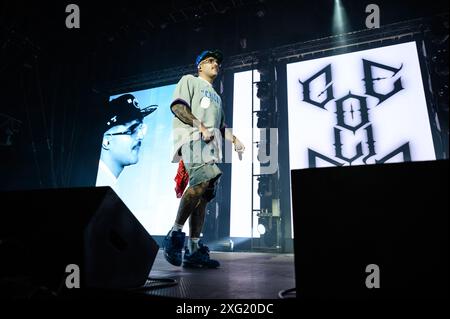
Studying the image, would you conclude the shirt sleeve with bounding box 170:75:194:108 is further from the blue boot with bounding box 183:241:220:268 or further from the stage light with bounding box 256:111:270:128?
the stage light with bounding box 256:111:270:128

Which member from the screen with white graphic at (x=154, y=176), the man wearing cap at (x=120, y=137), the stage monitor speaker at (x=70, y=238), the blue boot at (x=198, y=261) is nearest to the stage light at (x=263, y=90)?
the screen with white graphic at (x=154, y=176)

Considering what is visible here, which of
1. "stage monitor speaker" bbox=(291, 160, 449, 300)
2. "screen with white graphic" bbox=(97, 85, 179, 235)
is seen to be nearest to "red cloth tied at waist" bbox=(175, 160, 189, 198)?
"stage monitor speaker" bbox=(291, 160, 449, 300)

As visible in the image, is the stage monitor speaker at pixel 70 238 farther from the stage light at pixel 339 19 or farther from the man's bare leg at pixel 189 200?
the stage light at pixel 339 19

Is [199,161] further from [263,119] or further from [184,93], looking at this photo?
[263,119]

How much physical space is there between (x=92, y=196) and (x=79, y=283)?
34 cm

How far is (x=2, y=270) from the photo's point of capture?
1.27 meters

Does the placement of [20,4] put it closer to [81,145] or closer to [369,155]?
[81,145]

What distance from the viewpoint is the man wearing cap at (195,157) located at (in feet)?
6.98

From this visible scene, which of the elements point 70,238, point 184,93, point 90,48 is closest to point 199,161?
point 184,93

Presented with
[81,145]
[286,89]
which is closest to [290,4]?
[286,89]

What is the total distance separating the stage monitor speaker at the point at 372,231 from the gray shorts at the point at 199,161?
1150mm

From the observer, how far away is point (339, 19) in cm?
502

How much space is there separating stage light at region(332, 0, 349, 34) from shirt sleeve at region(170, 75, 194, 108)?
3652 mm

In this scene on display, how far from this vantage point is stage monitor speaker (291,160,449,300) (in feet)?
2.88
